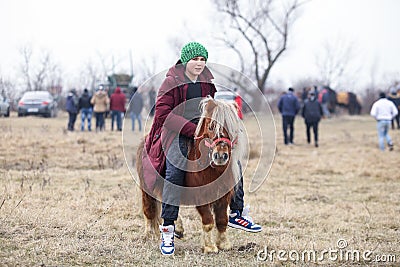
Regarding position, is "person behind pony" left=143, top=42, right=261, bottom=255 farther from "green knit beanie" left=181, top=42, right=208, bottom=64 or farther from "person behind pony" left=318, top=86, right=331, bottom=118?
"person behind pony" left=318, top=86, right=331, bottom=118

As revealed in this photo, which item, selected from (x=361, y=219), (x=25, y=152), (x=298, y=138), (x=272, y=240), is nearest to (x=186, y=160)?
(x=272, y=240)

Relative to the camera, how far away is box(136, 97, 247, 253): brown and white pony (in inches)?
193

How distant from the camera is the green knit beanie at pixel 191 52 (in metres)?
5.26

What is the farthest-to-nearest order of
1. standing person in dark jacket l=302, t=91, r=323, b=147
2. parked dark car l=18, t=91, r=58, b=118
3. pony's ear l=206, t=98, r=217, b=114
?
1. parked dark car l=18, t=91, r=58, b=118
2. standing person in dark jacket l=302, t=91, r=323, b=147
3. pony's ear l=206, t=98, r=217, b=114

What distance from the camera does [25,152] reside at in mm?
12969

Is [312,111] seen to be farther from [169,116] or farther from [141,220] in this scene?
[169,116]

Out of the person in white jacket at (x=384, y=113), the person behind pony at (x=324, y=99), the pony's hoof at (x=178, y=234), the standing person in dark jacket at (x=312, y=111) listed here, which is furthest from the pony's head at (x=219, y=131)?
the person behind pony at (x=324, y=99)

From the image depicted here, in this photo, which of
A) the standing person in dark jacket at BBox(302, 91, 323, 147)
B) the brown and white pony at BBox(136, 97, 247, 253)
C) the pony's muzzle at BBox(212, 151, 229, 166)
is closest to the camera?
the pony's muzzle at BBox(212, 151, 229, 166)

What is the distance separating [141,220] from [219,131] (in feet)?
8.17

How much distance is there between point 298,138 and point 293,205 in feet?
44.2

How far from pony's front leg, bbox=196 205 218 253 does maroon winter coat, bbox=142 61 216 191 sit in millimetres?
555

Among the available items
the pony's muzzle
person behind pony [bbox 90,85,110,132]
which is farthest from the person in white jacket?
the pony's muzzle

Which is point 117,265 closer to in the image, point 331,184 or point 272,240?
point 272,240

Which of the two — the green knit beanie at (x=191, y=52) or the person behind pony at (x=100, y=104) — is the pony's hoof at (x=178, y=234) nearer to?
the green knit beanie at (x=191, y=52)
